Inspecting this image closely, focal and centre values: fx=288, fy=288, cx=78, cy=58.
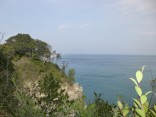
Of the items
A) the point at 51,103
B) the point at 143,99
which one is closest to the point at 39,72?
the point at 51,103

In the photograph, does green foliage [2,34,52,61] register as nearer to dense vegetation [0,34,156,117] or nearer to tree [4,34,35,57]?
tree [4,34,35,57]

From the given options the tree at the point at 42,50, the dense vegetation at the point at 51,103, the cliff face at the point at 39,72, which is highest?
the tree at the point at 42,50

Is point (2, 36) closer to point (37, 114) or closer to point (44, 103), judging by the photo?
point (44, 103)

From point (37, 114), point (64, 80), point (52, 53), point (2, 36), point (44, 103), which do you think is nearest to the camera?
point (37, 114)

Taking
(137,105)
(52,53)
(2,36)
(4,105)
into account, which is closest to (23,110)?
(137,105)

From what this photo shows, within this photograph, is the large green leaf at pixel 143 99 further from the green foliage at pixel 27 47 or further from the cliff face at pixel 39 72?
the green foliage at pixel 27 47

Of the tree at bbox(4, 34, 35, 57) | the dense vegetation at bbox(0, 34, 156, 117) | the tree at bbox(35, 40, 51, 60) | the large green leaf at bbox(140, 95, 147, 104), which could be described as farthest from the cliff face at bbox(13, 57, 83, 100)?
the large green leaf at bbox(140, 95, 147, 104)

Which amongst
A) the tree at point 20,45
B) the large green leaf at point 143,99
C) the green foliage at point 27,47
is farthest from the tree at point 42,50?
the large green leaf at point 143,99

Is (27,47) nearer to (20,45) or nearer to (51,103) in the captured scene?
(20,45)

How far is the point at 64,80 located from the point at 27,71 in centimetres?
701

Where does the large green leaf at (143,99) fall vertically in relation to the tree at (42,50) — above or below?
below

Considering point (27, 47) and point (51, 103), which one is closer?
point (51, 103)

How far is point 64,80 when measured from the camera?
163ft

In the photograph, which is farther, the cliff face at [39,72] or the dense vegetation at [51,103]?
the cliff face at [39,72]
